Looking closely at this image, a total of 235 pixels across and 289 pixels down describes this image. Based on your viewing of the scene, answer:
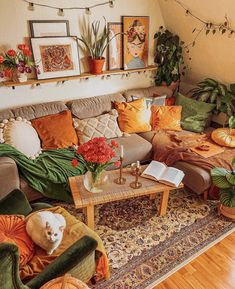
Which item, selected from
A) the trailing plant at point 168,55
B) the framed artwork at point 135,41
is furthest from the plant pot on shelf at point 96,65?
the trailing plant at point 168,55

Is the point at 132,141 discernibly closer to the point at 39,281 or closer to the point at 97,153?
the point at 97,153

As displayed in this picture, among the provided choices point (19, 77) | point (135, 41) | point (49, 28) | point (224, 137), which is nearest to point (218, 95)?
point (224, 137)

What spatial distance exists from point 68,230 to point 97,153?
577 millimetres

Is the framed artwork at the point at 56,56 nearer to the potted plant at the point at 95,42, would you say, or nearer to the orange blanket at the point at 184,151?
the potted plant at the point at 95,42

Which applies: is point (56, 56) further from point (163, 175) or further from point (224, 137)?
point (224, 137)

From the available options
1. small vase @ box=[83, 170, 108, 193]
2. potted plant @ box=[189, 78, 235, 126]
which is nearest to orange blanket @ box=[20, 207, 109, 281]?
small vase @ box=[83, 170, 108, 193]

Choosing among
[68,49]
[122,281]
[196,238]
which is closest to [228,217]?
[196,238]

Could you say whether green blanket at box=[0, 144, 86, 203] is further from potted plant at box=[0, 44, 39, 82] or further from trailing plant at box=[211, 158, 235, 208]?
trailing plant at box=[211, 158, 235, 208]

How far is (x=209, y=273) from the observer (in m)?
1.87

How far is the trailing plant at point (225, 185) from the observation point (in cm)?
221

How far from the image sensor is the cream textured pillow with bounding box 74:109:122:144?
2830 millimetres

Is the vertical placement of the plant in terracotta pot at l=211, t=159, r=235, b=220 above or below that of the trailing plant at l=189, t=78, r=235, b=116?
below

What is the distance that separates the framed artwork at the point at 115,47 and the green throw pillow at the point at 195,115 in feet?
3.56

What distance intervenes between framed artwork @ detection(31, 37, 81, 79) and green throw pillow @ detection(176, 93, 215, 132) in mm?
1524
